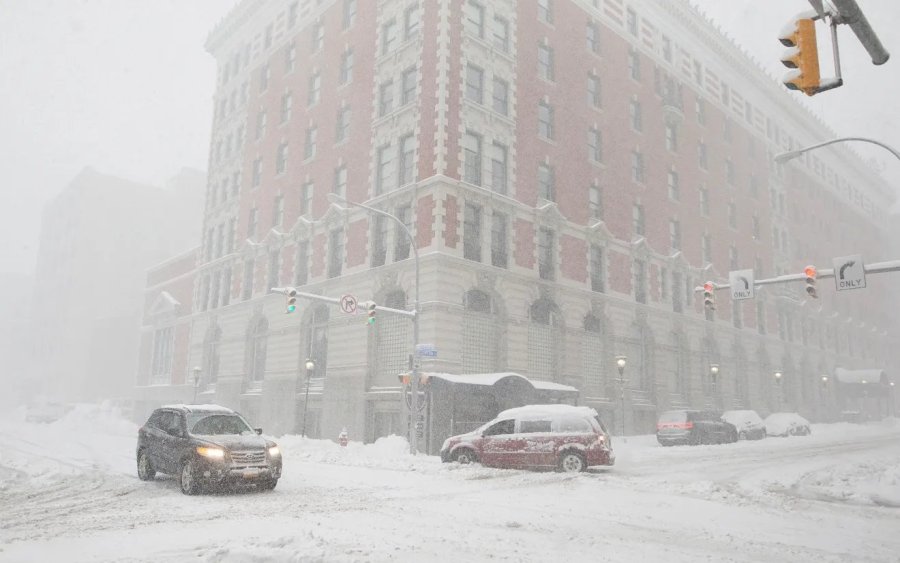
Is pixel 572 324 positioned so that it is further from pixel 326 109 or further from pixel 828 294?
pixel 828 294

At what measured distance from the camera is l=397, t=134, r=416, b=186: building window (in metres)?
30.4

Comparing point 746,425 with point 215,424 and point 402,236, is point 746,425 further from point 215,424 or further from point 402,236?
point 215,424

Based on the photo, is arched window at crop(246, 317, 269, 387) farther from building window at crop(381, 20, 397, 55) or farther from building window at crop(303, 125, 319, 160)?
building window at crop(381, 20, 397, 55)

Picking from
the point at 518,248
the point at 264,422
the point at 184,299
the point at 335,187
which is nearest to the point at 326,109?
the point at 335,187

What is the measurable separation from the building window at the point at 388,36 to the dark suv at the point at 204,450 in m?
23.8

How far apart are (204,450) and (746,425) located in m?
31.8

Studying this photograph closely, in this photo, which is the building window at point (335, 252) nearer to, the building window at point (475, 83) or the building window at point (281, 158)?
the building window at point (281, 158)

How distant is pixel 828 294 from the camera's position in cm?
6506

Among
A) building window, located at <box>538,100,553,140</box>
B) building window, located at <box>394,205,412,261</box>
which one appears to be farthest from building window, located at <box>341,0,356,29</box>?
building window, located at <box>394,205,412,261</box>

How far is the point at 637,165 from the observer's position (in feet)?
136

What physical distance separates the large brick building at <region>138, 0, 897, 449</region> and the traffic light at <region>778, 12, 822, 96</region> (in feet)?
66.9

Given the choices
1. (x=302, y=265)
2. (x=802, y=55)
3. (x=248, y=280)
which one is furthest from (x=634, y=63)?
(x=802, y=55)

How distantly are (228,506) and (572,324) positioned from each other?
2411 centimetres

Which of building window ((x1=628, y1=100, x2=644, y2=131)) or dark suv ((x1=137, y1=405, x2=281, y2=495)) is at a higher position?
building window ((x1=628, y1=100, x2=644, y2=131))
